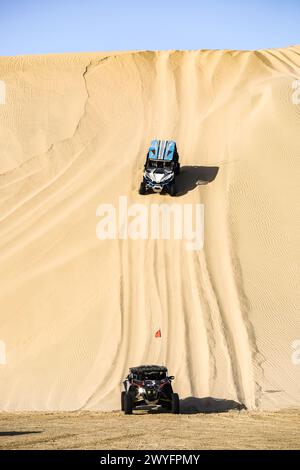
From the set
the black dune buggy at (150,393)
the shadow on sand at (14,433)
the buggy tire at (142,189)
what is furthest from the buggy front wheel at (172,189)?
the shadow on sand at (14,433)

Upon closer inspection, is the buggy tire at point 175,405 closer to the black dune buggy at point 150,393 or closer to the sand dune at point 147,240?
the black dune buggy at point 150,393

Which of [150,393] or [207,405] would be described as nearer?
[150,393]

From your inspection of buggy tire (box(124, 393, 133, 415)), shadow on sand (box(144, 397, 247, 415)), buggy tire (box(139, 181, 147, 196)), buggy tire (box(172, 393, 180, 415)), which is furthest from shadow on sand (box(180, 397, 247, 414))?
buggy tire (box(139, 181, 147, 196))

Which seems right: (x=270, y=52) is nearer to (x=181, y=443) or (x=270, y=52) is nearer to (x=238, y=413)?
(x=238, y=413)

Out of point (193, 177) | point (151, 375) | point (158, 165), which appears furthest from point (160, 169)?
point (151, 375)

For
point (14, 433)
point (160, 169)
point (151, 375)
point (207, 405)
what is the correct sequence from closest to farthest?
point (14, 433), point (151, 375), point (207, 405), point (160, 169)

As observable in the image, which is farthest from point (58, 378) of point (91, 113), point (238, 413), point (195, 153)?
point (91, 113)

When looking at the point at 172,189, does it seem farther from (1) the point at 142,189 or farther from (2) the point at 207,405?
(2) the point at 207,405
